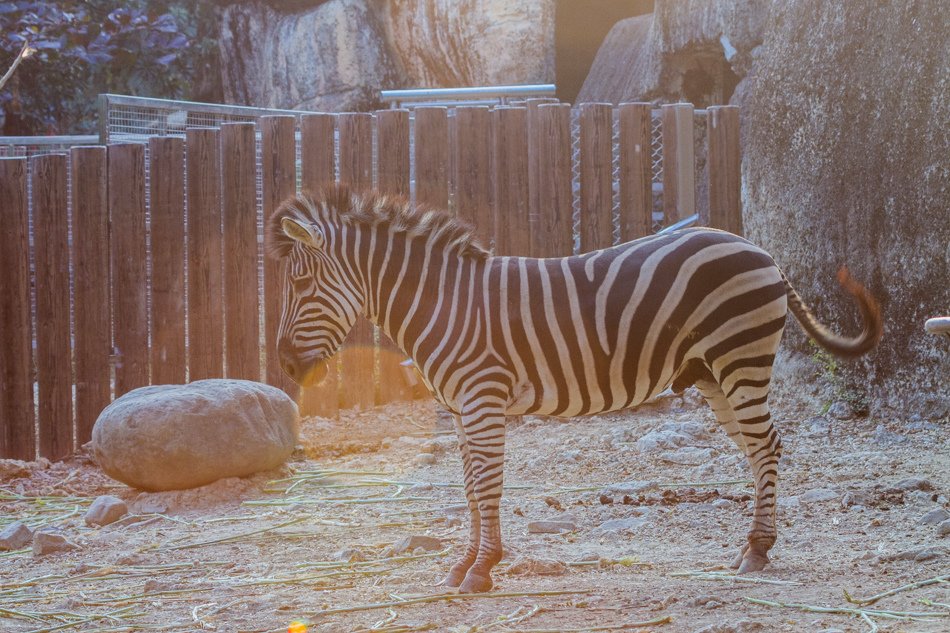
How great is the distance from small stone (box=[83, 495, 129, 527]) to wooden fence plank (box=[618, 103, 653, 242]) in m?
4.23

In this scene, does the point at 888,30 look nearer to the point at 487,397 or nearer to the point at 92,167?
the point at 487,397

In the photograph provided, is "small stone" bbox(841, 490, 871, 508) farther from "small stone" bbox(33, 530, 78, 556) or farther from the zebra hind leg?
"small stone" bbox(33, 530, 78, 556)

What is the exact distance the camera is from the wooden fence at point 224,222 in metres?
7.61

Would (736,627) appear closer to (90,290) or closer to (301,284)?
(301,284)

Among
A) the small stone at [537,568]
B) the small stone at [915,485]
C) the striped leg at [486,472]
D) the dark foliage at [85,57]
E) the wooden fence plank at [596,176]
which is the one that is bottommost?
the small stone at [537,568]

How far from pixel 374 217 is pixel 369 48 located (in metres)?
12.5

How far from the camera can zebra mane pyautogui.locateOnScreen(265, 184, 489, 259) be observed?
4785 millimetres

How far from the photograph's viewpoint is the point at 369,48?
659 inches

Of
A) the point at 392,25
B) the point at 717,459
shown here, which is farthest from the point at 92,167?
the point at 392,25

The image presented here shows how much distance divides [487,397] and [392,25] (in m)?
13.2

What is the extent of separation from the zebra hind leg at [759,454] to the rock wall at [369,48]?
11835mm

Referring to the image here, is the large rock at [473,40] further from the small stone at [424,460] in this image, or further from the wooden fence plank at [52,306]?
the small stone at [424,460]

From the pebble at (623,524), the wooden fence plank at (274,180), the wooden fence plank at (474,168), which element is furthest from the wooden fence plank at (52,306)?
the pebble at (623,524)

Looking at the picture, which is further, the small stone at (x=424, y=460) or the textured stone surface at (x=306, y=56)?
the textured stone surface at (x=306, y=56)
